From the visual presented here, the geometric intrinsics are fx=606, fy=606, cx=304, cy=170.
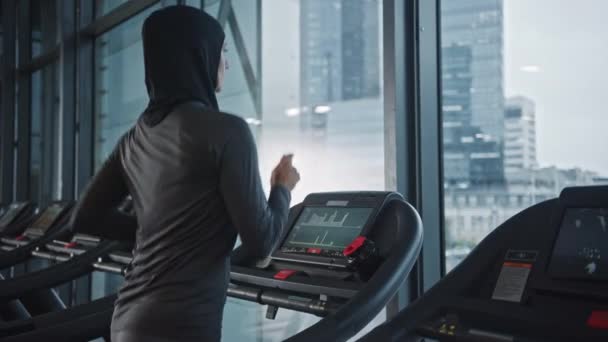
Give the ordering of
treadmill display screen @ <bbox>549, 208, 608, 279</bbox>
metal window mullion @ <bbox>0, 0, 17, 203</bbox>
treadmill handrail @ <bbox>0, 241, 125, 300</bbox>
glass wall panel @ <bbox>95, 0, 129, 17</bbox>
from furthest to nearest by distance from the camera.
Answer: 1. metal window mullion @ <bbox>0, 0, 17, 203</bbox>
2. glass wall panel @ <bbox>95, 0, 129, 17</bbox>
3. treadmill handrail @ <bbox>0, 241, 125, 300</bbox>
4. treadmill display screen @ <bbox>549, 208, 608, 279</bbox>

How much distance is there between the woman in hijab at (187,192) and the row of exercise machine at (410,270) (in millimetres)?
233

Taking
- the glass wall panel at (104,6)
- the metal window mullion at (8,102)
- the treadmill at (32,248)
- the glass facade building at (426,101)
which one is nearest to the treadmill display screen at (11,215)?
the treadmill at (32,248)

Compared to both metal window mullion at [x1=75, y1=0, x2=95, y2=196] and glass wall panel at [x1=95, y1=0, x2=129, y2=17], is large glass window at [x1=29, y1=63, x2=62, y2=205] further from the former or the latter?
glass wall panel at [x1=95, y1=0, x2=129, y2=17]

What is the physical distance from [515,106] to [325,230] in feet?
2.59

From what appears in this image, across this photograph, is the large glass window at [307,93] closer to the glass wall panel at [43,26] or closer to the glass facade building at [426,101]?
the glass facade building at [426,101]

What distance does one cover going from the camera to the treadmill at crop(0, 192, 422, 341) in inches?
56.9

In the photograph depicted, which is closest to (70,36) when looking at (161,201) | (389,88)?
(389,88)

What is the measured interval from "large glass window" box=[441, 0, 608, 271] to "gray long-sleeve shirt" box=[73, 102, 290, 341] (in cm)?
88

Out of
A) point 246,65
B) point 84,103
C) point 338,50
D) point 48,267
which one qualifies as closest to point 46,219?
point 48,267

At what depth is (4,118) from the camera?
23.2 ft

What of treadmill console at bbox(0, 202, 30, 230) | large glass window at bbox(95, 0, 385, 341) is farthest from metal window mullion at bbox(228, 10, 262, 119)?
treadmill console at bbox(0, 202, 30, 230)

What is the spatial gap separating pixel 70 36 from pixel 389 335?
496cm

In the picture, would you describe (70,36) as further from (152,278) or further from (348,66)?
(152,278)

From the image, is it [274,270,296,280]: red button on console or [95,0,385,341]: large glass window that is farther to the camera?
[95,0,385,341]: large glass window
